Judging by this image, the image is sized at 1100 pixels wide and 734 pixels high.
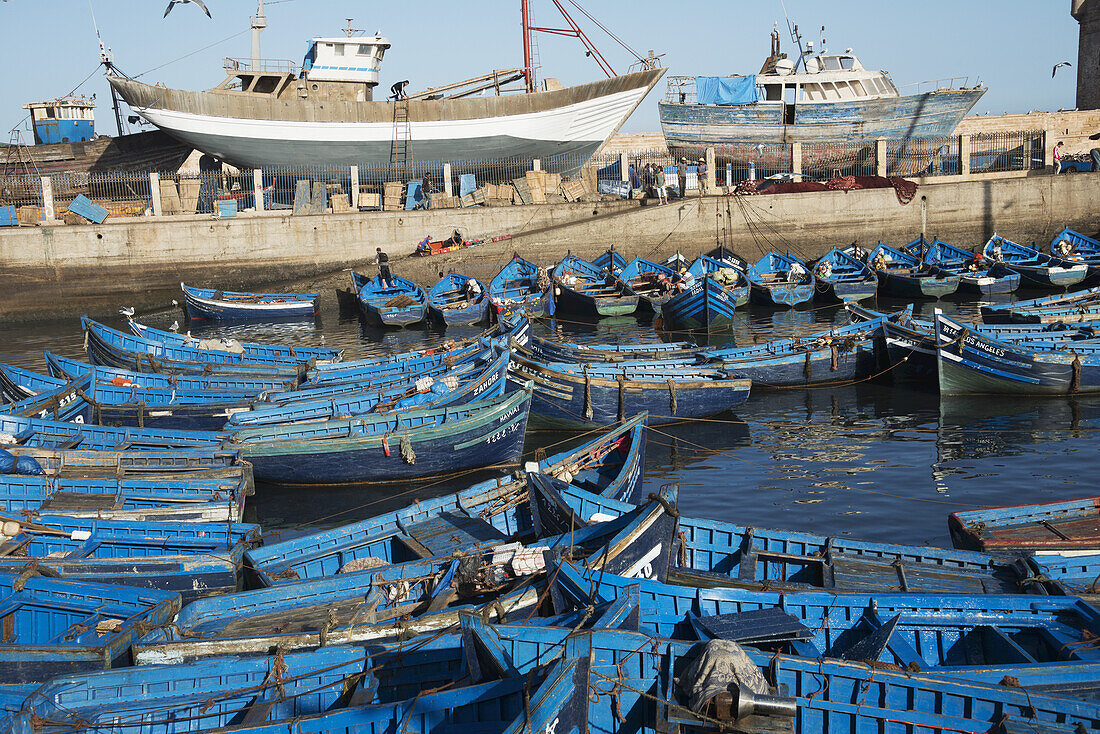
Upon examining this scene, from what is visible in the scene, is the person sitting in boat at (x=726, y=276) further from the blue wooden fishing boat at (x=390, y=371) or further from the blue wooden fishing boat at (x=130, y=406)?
the blue wooden fishing boat at (x=130, y=406)

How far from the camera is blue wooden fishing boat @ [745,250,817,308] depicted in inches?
1155

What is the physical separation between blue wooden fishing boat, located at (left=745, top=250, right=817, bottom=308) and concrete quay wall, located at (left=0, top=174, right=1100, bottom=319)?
3.35 metres

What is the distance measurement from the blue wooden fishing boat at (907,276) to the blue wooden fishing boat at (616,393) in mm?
14789

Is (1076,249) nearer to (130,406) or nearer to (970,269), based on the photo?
(970,269)

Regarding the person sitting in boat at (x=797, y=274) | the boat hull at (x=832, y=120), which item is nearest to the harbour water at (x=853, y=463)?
the person sitting in boat at (x=797, y=274)

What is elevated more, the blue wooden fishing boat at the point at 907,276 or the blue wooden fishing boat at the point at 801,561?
the blue wooden fishing boat at the point at 907,276

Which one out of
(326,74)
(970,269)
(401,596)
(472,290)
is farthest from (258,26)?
(401,596)

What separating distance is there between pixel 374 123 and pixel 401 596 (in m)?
34.9

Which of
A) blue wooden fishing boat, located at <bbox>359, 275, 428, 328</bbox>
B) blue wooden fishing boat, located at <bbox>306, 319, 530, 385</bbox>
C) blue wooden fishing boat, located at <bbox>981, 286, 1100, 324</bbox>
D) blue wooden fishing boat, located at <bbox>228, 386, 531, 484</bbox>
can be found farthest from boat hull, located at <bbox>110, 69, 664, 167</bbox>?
blue wooden fishing boat, located at <bbox>228, 386, 531, 484</bbox>

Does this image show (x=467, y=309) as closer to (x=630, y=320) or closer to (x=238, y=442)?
(x=630, y=320)

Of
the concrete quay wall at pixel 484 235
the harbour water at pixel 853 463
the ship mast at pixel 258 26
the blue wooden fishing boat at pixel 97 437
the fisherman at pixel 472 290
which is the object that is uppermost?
the ship mast at pixel 258 26

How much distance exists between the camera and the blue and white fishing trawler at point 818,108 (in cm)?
4300

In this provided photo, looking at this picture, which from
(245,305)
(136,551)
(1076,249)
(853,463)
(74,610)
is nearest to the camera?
(74,610)

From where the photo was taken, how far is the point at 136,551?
11.2 meters
